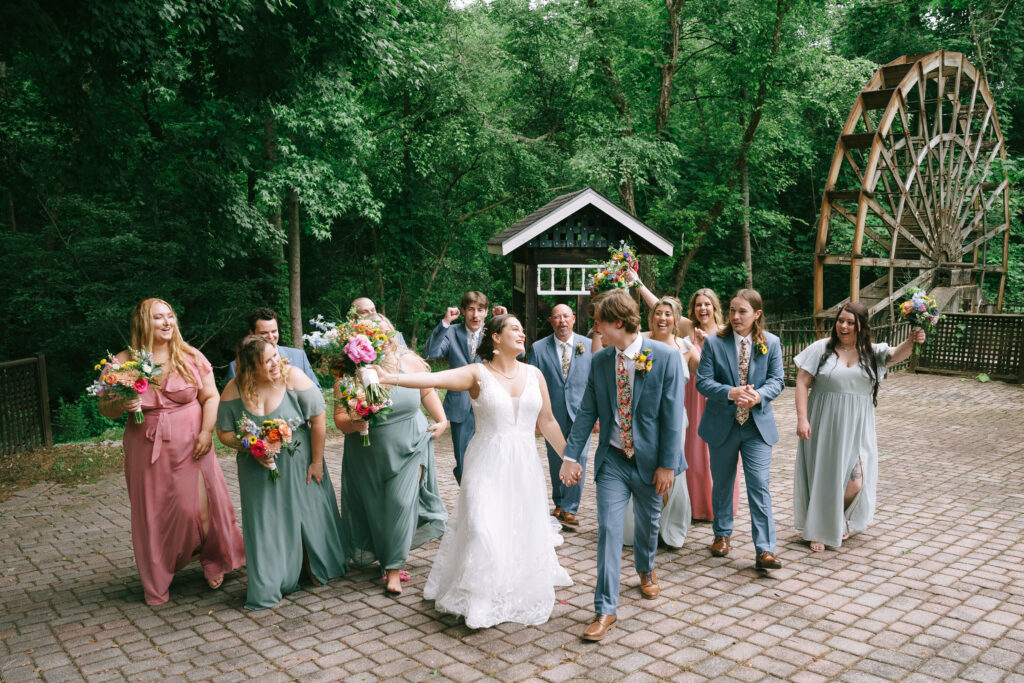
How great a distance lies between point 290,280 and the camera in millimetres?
17047

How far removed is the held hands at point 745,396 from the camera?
5062 mm

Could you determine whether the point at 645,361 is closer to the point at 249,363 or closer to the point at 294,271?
the point at 249,363

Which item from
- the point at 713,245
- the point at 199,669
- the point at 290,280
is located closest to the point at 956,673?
the point at 199,669

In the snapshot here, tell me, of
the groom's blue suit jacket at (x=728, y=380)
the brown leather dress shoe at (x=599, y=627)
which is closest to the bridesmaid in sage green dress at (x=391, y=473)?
the brown leather dress shoe at (x=599, y=627)

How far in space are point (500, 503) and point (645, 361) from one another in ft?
3.92

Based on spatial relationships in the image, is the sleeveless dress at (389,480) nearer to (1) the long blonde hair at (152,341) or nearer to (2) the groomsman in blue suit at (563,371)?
(1) the long blonde hair at (152,341)

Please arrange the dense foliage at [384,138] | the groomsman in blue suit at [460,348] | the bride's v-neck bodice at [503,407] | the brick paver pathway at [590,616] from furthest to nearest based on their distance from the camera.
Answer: the dense foliage at [384,138], the groomsman in blue suit at [460,348], the bride's v-neck bodice at [503,407], the brick paver pathway at [590,616]

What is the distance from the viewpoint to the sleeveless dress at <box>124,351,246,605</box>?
4.86 meters

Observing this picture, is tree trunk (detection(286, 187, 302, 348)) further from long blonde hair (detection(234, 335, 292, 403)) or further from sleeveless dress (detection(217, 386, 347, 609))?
long blonde hair (detection(234, 335, 292, 403))

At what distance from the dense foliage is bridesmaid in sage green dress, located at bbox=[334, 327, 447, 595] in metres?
4.41

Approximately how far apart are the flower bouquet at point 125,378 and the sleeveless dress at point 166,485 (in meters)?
0.20

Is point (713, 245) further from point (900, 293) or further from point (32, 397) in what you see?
point (32, 397)

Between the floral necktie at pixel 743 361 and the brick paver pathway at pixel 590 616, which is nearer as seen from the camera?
the brick paver pathway at pixel 590 616

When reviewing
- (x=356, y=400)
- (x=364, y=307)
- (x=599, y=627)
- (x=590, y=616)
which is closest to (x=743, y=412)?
(x=590, y=616)
